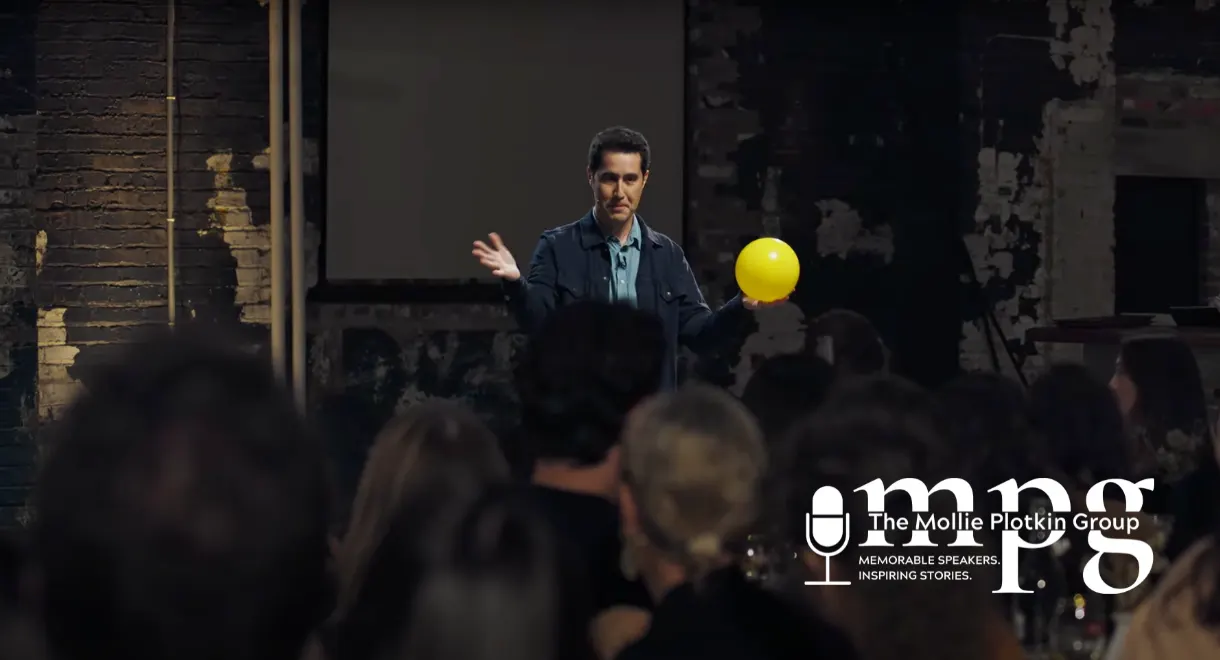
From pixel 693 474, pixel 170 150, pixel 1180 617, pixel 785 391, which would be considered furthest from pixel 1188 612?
pixel 170 150

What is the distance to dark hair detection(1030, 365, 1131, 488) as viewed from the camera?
3.02 meters

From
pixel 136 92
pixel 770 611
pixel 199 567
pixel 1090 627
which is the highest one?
pixel 136 92

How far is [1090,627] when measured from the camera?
279cm

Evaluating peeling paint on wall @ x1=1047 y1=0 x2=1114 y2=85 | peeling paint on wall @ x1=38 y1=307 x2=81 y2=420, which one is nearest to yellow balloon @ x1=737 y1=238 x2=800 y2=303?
peeling paint on wall @ x1=1047 y1=0 x2=1114 y2=85

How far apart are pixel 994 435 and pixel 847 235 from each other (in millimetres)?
4486

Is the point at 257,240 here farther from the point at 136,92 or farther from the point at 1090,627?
the point at 1090,627

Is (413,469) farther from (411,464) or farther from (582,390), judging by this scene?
(582,390)

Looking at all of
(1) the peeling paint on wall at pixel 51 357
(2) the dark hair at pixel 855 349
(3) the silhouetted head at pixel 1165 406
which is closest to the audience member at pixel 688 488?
(3) the silhouetted head at pixel 1165 406

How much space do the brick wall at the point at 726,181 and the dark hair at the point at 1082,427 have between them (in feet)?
13.7

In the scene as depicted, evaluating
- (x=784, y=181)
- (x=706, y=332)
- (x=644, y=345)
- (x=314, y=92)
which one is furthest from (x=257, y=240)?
(x=644, y=345)

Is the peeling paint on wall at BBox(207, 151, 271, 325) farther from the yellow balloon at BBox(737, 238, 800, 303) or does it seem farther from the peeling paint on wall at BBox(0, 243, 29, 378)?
the yellow balloon at BBox(737, 238, 800, 303)

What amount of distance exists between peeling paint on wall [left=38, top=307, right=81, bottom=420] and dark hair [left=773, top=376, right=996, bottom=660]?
213 inches

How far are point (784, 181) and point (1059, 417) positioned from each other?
4.35m

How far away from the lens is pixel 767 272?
439 centimetres
